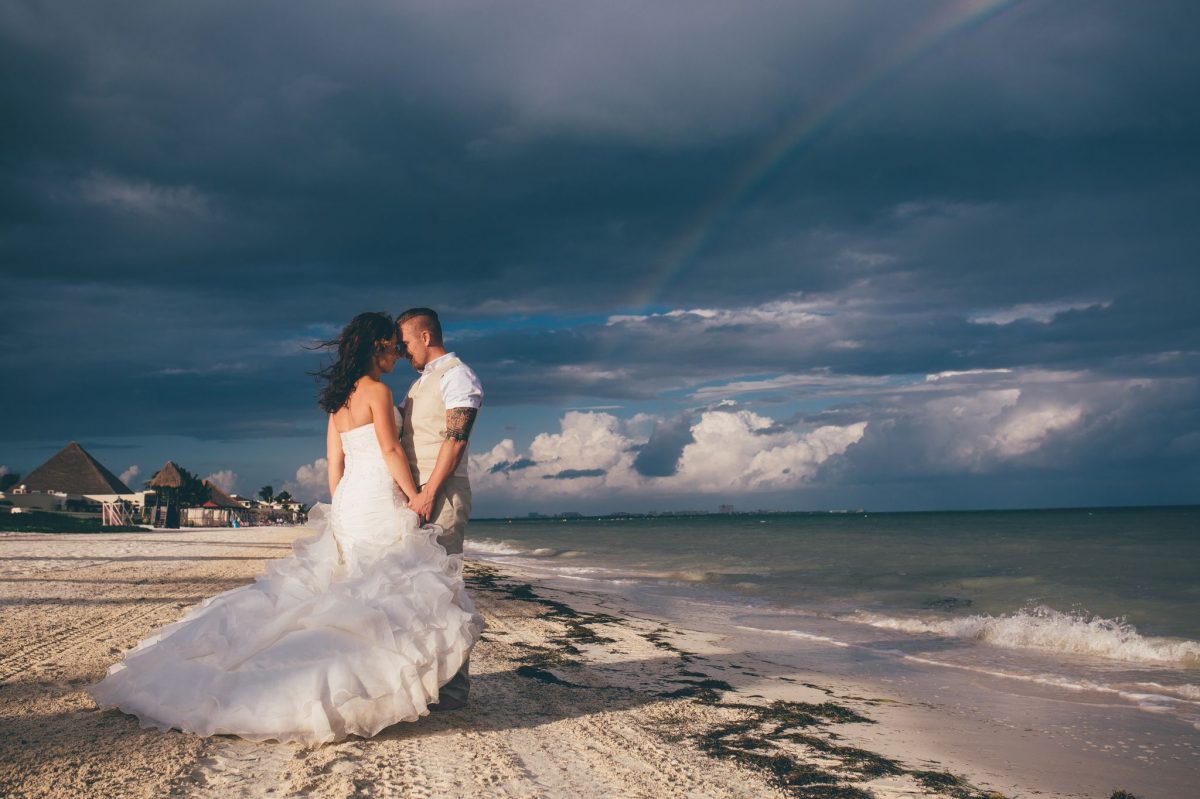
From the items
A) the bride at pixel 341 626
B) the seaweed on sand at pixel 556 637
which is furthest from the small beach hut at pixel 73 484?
the bride at pixel 341 626

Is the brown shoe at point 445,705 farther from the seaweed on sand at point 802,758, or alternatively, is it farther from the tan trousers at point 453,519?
the seaweed on sand at point 802,758

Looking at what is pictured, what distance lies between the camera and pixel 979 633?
Result: 12.3 m

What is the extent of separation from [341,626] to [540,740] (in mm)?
1317

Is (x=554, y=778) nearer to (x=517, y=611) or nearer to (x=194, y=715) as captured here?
(x=194, y=715)

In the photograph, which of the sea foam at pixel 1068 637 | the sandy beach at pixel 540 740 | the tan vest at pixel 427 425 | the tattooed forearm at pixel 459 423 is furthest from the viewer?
the sea foam at pixel 1068 637

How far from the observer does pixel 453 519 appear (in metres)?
5.10

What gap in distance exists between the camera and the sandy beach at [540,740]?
12.6 feet

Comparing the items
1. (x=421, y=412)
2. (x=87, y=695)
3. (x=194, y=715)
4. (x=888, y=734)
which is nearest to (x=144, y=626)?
(x=87, y=695)

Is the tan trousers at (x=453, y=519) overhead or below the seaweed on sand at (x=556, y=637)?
overhead

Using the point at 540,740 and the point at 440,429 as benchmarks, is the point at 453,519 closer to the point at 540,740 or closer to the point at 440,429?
the point at 440,429

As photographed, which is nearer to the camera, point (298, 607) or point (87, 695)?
point (298, 607)

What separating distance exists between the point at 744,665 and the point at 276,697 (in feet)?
18.3

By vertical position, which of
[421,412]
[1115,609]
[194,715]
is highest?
[421,412]

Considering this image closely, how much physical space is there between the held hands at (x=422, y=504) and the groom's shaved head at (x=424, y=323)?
979 mm
